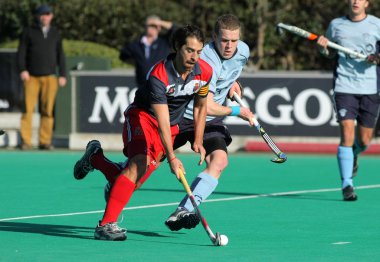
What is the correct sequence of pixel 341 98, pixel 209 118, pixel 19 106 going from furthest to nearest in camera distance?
pixel 19 106, pixel 341 98, pixel 209 118

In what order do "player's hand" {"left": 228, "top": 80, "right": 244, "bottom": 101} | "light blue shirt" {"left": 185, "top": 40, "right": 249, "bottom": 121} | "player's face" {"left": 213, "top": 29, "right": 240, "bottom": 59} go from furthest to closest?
"player's hand" {"left": 228, "top": 80, "right": 244, "bottom": 101}, "light blue shirt" {"left": 185, "top": 40, "right": 249, "bottom": 121}, "player's face" {"left": 213, "top": 29, "right": 240, "bottom": 59}

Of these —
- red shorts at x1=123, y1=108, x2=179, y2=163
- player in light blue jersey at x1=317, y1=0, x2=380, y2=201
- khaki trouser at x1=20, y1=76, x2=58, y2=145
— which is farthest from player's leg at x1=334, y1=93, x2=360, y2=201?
khaki trouser at x1=20, y1=76, x2=58, y2=145

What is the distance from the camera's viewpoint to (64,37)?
2256cm

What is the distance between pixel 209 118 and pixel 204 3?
13.0m

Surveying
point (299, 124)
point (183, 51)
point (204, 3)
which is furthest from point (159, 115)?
point (204, 3)

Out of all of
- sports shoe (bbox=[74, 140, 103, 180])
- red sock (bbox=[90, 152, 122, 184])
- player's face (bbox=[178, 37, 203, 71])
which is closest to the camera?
player's face (bbox=[178, 37, 203, 71])

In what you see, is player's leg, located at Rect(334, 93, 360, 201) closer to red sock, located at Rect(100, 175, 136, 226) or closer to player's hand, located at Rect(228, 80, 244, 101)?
player's hand, located at Rect(228, 80, 244, 101)

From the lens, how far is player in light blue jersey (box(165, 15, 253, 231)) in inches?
356

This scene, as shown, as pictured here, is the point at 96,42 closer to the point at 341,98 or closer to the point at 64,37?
the point at 64,37

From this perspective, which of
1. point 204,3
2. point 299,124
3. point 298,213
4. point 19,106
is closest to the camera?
point 298,213

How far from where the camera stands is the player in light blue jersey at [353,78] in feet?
38.7

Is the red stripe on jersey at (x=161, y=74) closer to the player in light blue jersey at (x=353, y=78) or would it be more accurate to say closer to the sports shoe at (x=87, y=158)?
the sports shoe at (x=87, y=158)

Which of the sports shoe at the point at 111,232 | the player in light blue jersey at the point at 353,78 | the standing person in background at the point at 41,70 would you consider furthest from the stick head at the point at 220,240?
the standing person in background at the point at 41,70

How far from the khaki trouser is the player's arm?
29.8 ft
